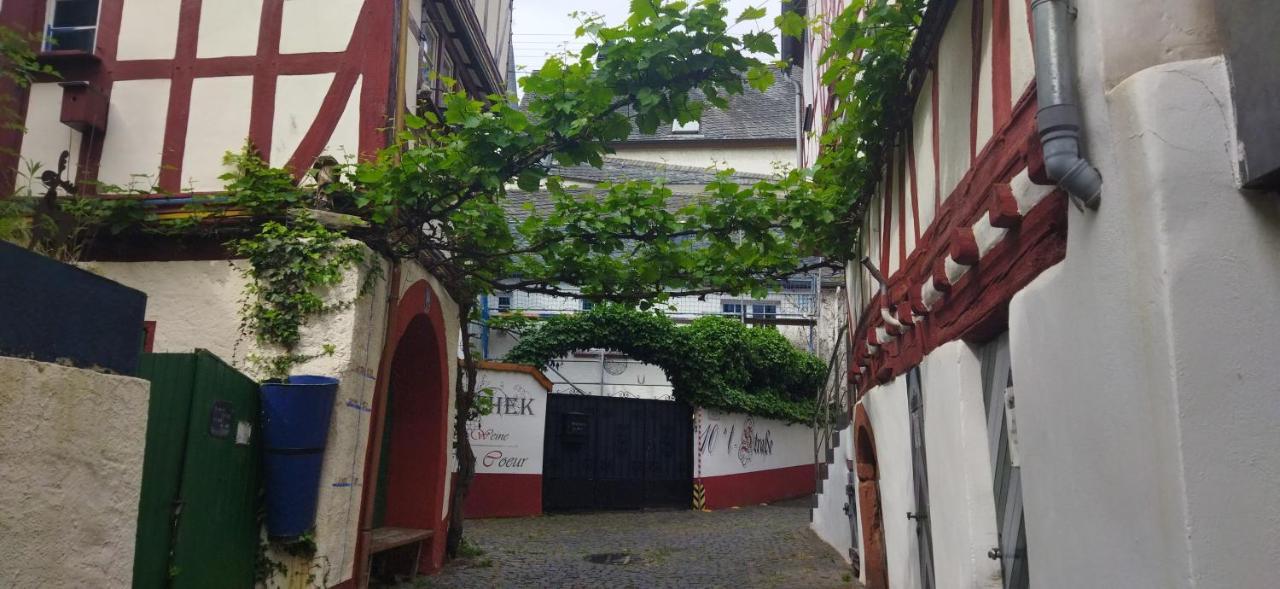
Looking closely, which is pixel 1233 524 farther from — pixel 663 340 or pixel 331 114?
pixel 663 340

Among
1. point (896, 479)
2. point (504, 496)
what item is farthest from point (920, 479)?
point (504, 496)

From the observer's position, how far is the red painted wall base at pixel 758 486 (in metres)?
16.1

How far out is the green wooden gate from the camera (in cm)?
466

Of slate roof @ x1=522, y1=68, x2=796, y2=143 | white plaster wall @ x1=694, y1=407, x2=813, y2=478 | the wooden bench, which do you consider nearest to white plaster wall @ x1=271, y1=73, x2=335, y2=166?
the wooden bench

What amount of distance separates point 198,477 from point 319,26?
3731 millimetres

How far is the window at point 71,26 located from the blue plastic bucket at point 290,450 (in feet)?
12.1

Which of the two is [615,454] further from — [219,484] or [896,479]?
[219,484]

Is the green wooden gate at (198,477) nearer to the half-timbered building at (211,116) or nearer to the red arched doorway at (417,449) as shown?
the half-timbered building at (211,116)

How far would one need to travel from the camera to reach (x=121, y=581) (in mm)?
3297

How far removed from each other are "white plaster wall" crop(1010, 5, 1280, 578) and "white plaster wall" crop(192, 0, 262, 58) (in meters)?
6.41

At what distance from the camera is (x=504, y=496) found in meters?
13.9

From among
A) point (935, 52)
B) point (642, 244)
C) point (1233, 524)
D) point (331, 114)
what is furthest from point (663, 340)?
point (1233, 524)

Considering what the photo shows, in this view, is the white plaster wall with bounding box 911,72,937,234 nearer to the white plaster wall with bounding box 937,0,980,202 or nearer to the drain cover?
the white plaster wall with bounding box 937,0,980,202

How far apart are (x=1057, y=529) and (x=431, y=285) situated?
20.4ft
